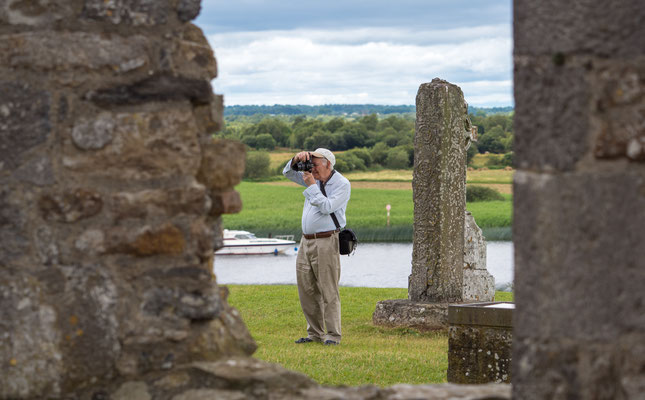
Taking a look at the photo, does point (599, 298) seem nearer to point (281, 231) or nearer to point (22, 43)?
point (22, 43)

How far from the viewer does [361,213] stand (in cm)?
3838

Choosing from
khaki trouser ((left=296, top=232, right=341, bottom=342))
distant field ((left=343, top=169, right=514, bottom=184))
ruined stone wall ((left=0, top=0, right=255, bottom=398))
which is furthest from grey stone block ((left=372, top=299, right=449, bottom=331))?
distant field ((left=343, top=169, right=514, bottom=184))

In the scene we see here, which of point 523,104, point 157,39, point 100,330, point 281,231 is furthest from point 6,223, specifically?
point 281,231

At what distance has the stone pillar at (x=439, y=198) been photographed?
1005 cm

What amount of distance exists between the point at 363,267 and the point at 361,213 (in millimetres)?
13869

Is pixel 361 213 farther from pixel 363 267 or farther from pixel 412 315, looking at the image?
pixel 412 315

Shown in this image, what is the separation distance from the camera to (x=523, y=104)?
274 centimetres

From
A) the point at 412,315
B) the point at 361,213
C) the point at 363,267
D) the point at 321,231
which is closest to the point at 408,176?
the point at 361,213

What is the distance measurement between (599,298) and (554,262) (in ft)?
0.55

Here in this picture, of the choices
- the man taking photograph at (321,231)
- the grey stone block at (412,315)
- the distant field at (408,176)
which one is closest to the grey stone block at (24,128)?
the man taking photograph at (321,231)

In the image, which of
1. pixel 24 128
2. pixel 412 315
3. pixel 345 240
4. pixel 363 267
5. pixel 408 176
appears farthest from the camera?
pixel 408 176

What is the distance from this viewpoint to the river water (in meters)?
21.4

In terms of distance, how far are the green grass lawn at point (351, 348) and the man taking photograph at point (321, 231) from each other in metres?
0.40

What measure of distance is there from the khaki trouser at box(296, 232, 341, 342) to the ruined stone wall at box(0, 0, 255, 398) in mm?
5342
